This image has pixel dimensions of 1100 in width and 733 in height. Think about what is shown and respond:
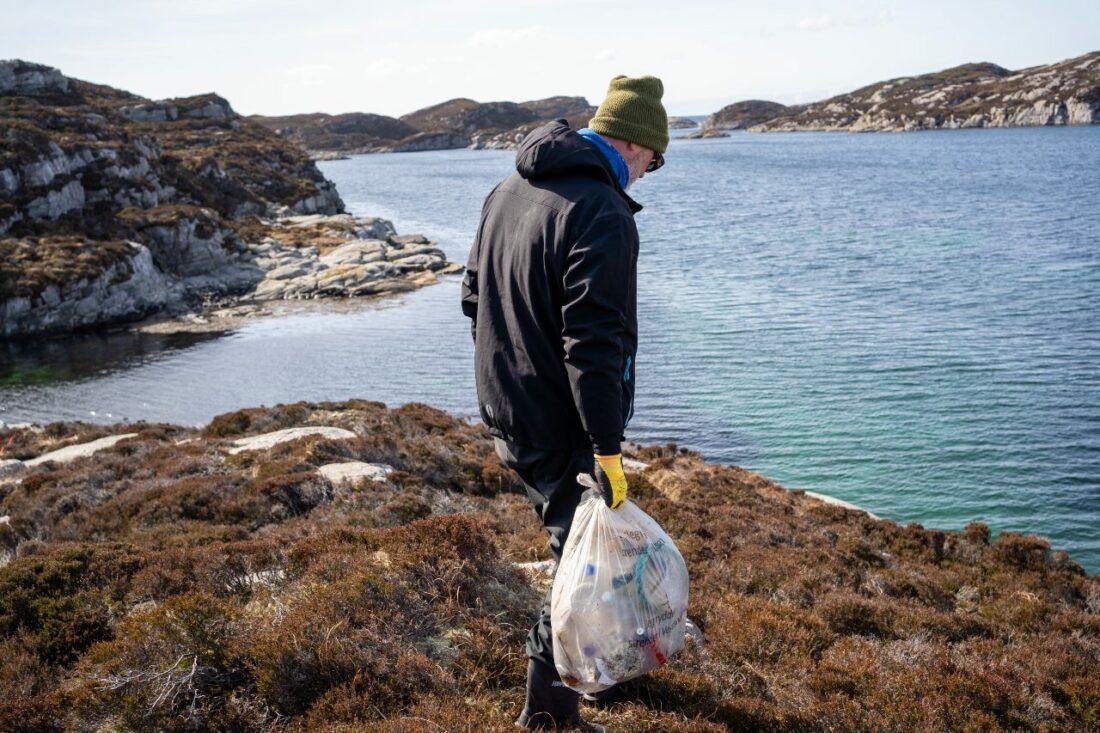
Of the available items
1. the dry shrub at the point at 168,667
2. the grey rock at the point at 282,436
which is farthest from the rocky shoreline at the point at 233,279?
the dry shrub at the point at 168,667

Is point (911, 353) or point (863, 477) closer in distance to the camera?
point (863, 477)

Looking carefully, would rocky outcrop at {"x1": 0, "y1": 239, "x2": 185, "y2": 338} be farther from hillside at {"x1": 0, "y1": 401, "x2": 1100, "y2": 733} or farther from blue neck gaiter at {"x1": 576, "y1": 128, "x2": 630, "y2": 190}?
blue neck gaiter at {"x1": 576, "y1": 128, "x2": 630, "y2": 190}

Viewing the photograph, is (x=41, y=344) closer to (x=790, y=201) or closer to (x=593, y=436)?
(x=593, y=436)

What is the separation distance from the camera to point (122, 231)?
49000mm

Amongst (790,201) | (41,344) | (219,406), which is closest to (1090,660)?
(219,406)

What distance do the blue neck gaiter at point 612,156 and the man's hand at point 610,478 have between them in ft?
Result: 4.86

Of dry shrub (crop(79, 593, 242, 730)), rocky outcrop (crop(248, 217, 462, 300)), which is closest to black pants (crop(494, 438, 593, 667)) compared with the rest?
dry shrub (crop(79, 593, 242, 730))

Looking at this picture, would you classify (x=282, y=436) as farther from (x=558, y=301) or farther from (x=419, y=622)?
(x=558, y=301)

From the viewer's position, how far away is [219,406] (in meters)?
29.0

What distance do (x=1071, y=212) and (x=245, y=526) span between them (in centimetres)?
6024

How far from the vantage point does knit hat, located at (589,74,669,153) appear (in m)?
4.18

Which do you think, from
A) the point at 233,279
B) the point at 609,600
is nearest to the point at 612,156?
the point at 609,600

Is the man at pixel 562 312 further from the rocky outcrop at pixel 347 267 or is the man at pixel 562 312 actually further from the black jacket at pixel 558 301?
the rocky outcrop at pixel 347 267

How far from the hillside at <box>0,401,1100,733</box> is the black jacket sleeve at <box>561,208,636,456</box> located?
2021 mm
